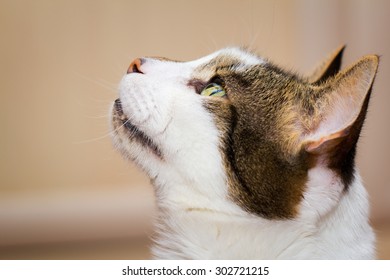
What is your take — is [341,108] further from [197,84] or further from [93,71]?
[93,71]

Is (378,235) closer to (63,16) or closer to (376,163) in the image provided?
(376,163)

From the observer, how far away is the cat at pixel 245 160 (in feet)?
2.48

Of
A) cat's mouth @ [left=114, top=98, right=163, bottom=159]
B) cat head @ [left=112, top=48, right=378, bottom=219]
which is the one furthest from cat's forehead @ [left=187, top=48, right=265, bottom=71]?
cat's mouth @ [left=114, top=98, right=163, bottom=159]

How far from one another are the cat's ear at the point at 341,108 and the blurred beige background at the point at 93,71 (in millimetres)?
274

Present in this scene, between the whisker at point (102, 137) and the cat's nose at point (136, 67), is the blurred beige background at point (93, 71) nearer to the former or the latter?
the whisker at point (102, 137)

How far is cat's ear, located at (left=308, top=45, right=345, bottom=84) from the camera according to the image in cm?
90

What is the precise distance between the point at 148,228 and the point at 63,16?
15.9 inches

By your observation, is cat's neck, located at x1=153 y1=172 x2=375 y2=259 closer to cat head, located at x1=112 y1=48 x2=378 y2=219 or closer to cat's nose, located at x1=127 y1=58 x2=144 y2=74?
cat head, located at x1=112 y1=48 x2=378 y2=219

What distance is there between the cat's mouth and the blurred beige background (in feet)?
0.68

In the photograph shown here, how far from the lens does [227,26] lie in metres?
1.03

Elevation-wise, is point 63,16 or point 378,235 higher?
point 63,16

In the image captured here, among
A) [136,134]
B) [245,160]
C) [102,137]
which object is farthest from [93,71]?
[245,160]

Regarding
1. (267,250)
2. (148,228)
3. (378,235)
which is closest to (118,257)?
(148,228)

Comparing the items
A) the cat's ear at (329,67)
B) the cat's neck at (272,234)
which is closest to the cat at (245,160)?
the cat's neck at (272,234)
